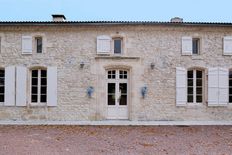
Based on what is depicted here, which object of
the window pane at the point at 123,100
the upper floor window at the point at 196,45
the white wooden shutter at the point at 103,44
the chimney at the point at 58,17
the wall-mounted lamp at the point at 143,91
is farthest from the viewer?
the chimney at the point at 58,17

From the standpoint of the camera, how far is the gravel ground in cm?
724

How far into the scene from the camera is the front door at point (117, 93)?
45.7ft

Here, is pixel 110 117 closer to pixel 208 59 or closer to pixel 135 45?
pixel 135 45

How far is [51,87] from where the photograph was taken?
13.7 m

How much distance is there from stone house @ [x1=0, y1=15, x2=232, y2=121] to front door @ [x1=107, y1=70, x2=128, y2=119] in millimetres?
44

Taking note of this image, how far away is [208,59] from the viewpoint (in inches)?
548

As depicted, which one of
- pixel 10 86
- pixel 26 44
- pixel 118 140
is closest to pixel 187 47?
pixel 118 140

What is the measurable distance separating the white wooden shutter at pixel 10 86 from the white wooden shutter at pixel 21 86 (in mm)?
176

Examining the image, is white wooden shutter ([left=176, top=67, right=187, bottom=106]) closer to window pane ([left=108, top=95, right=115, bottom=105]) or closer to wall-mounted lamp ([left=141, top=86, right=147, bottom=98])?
wall-mounted lamp ([left=141, top=86, right=147, bottom=98])

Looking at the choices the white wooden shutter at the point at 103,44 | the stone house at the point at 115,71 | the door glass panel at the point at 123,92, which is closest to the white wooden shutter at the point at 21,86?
the stone house at the point at 115,71

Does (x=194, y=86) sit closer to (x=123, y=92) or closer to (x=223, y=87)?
(x=223, y=87)

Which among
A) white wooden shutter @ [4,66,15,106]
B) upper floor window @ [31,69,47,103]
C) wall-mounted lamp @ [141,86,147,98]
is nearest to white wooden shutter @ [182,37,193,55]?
wall-mounted lamp @ [141,86,147,98]

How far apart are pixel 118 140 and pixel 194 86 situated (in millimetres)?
6352

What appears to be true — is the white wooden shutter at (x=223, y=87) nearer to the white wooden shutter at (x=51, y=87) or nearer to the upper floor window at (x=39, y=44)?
the white wooden shutter at (x=51, y=87)
